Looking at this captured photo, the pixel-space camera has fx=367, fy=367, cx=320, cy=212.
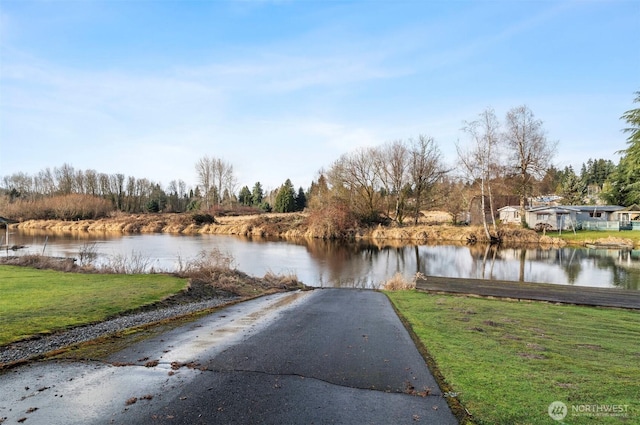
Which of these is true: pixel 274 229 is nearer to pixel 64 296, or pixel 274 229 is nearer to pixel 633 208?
pixel 64 296

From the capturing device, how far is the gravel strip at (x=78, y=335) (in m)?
6.29

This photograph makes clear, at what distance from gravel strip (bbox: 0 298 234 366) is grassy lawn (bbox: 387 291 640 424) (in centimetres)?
649

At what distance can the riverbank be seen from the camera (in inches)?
1662

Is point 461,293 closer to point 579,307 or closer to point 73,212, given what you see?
point 579,307

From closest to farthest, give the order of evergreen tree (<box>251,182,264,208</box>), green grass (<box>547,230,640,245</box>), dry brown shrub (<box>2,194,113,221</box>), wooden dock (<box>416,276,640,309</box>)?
wooden dock (<box>416,276,640,309</box>), green grass (<box>547,230,640,245</box>), dry brown shrub (<box>2,194,113,221</box>), evergreen tree (<box>251,182,264,208</box>)

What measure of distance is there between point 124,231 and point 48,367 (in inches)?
2468

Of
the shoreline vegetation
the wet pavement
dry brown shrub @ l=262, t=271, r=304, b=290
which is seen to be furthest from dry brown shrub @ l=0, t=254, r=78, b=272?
the shoreline vegetation

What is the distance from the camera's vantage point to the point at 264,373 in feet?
17.8

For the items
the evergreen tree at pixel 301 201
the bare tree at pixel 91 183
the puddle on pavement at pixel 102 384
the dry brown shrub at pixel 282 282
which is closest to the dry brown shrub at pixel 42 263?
the dry brown shrub at pixel 282 282

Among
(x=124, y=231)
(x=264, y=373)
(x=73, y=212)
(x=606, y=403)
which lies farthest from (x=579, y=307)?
(x=73, y=212)

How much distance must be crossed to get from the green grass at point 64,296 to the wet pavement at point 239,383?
2490mm

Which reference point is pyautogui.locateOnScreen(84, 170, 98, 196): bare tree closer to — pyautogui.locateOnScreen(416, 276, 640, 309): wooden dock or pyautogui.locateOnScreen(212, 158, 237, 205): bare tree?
pyautogui.locateOnScreen(212, 158, 237, 205): bare tree

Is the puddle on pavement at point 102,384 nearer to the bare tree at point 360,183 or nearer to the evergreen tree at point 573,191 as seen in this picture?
the bare tree at point 360,183

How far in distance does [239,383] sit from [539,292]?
1364 cm
